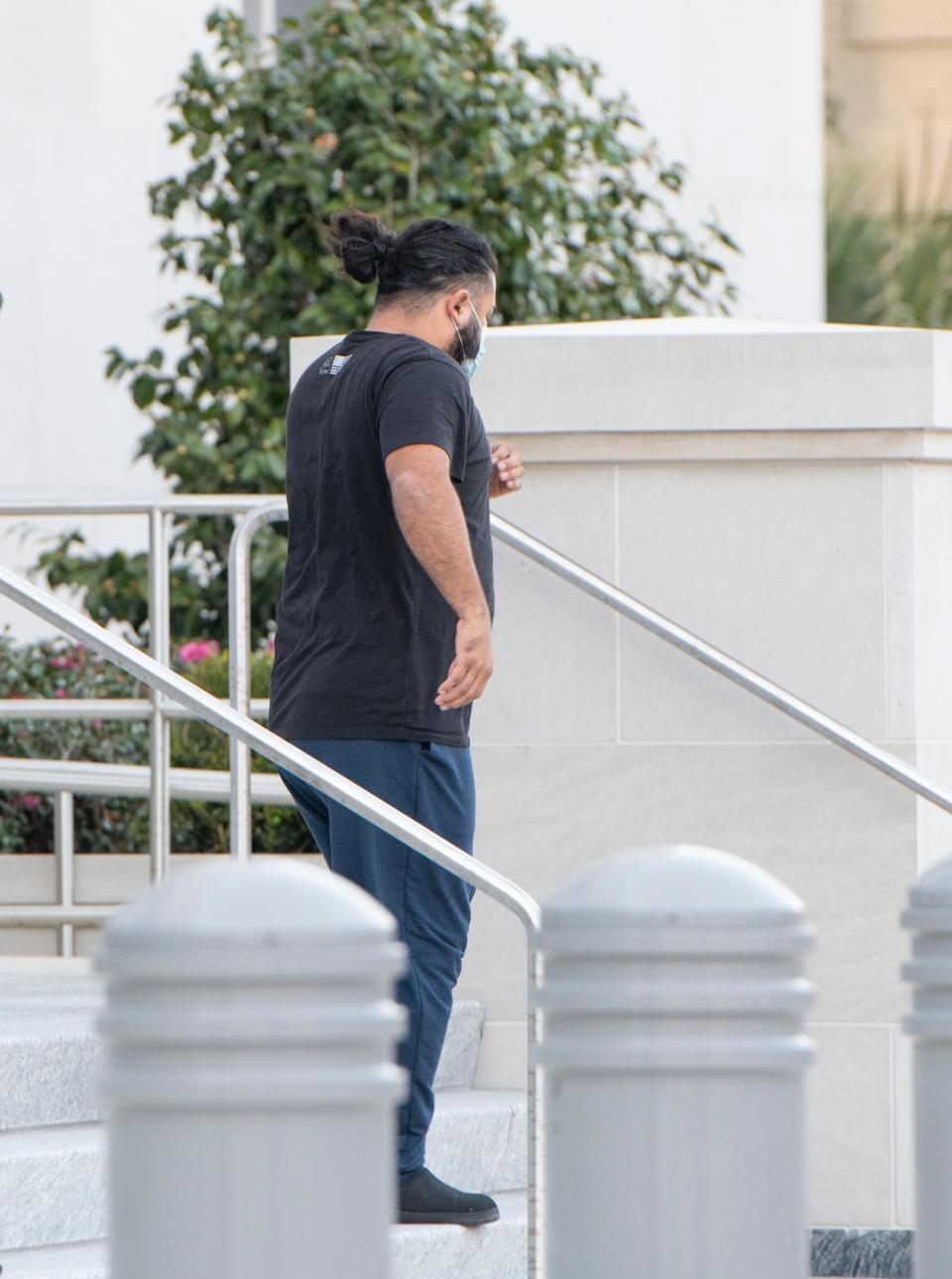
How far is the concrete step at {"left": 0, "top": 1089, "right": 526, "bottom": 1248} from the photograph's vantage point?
4.16 meters

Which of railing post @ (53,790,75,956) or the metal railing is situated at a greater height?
the metal railing

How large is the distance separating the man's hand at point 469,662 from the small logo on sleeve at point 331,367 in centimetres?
51

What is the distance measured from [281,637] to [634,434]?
114cm

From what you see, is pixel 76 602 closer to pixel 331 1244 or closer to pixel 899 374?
pixel 899 374

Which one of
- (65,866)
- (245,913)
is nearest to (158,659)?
(65,866)

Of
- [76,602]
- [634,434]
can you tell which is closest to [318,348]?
[634,434]

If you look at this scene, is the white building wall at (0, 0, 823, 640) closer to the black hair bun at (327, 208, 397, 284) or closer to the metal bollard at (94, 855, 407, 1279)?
the black hair bun at (327, 208, 397, 284)

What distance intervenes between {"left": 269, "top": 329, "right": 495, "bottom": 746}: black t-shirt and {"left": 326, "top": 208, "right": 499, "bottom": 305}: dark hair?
142mm

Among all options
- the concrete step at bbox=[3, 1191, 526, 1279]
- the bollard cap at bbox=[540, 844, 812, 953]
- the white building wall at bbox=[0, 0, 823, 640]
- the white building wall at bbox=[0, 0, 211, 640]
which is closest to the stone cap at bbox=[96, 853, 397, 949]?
the bollard cap at bbox=[540, 844, 812, 953]

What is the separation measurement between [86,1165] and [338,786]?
2.73ft

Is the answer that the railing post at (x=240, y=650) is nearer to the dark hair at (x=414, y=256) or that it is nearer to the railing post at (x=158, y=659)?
the railing post at (x=158, y=659)

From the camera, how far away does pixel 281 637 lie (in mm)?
4492

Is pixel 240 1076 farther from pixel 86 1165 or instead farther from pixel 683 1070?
pixel 86 1165

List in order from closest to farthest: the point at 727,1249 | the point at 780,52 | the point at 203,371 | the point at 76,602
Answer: the point at 727,1249 < the point at 203,371 < the point at 76,602 < the point at 780,52
